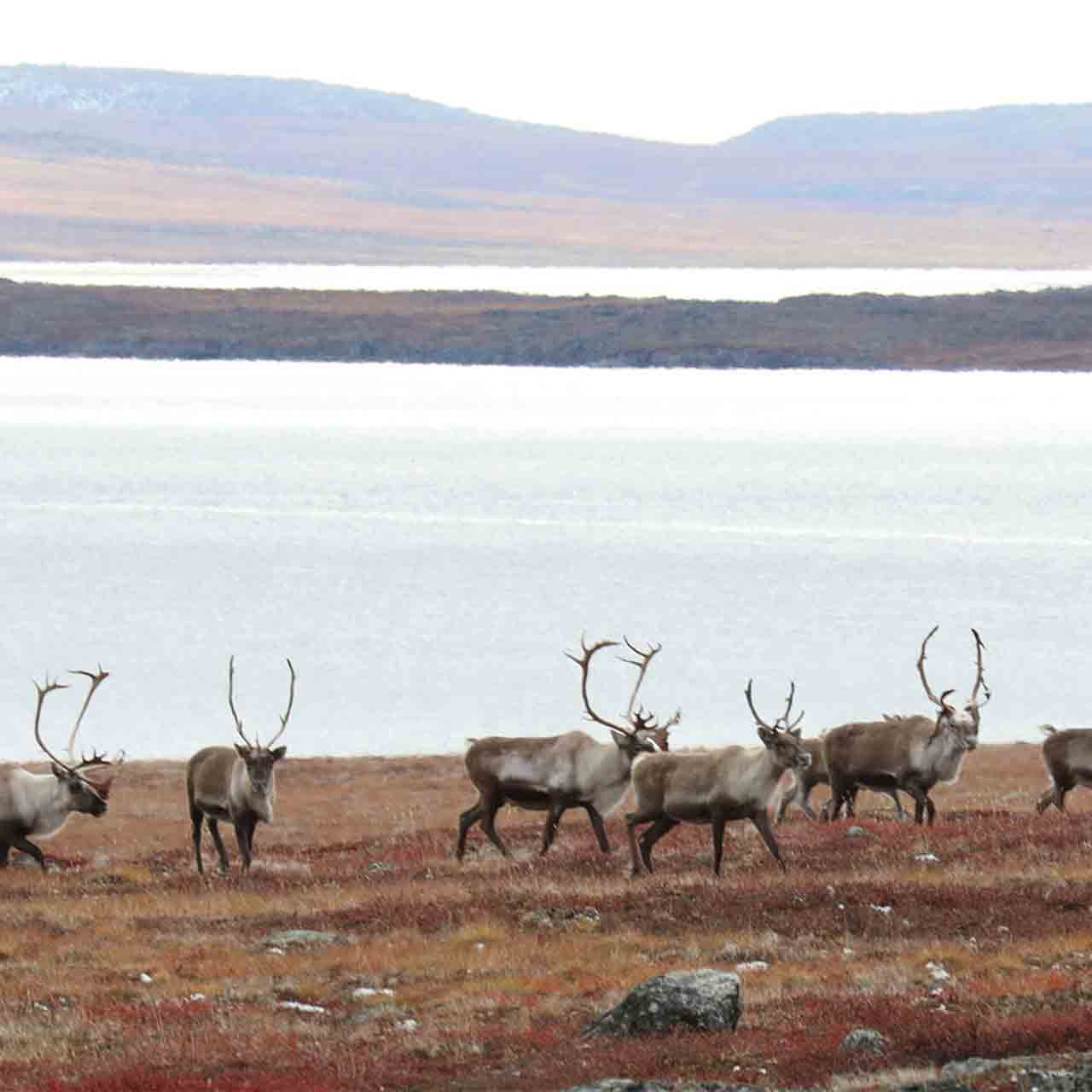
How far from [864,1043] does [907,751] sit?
11.3 meters

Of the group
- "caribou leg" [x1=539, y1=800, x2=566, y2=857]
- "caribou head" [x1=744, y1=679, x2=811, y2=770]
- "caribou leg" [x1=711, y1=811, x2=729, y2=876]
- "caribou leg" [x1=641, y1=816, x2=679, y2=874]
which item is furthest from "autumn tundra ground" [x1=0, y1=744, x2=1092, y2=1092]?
"caribou head" [x1=744, y1=679, x2=811, y2=770]

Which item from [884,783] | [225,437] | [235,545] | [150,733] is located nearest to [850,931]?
[884,783]

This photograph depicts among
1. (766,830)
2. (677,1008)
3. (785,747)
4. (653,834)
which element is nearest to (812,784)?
(653,834)

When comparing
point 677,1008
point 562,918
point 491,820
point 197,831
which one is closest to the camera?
point 677,1008

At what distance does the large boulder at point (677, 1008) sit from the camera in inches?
501

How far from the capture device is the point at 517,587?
84.1 m

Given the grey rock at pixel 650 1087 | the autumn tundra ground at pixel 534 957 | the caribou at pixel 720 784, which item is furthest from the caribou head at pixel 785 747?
the grey rock at pixel 650 1087

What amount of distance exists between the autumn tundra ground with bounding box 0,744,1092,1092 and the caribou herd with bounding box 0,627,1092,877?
1.61ft

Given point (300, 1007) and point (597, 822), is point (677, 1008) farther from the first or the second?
point (597, 822)

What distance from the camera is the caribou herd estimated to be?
19188 millimetres

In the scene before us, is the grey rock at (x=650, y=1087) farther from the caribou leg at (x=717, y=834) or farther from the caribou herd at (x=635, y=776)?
the caribou leg at (x=717, y=834)

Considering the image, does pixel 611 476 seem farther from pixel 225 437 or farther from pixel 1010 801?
pixel 1010 801

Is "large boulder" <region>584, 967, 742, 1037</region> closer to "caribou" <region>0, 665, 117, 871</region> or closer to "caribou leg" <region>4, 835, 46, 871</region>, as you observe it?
"caribou" <region>0, 665, 117, 871</region>

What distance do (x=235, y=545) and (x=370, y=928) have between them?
8297 centimetres
